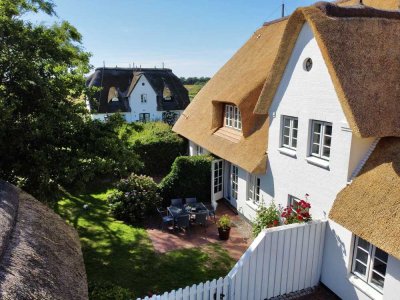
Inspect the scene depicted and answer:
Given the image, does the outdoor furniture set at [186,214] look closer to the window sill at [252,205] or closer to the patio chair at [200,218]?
the patio chair at [200,218]

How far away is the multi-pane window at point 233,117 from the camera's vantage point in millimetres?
15817

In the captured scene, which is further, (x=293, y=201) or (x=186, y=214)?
(x=186, y=214)

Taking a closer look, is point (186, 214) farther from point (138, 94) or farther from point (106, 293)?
point (138, 94)

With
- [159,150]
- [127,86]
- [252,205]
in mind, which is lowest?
[252,205]

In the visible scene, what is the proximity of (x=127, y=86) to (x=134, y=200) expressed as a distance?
95.5 feet

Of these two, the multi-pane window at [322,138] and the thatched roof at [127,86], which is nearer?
the multi-pane window at [322,138]

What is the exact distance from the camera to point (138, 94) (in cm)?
4084

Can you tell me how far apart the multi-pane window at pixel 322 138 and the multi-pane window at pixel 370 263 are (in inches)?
108

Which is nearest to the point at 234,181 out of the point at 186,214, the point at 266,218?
the point at 186,214

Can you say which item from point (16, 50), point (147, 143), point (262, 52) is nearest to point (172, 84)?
point (147, 143)

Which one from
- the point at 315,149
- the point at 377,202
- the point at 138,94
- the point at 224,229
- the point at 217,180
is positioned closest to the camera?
the point at 377,202

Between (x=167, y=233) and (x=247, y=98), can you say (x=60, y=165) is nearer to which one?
(x=167, y=233)

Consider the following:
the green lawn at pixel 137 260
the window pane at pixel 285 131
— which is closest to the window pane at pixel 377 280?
the green lawn at pixel 137 260

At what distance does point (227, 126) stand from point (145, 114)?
26724 millimetres
